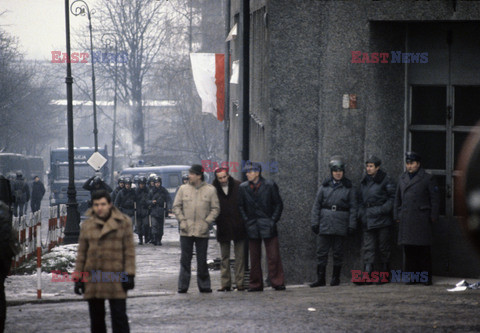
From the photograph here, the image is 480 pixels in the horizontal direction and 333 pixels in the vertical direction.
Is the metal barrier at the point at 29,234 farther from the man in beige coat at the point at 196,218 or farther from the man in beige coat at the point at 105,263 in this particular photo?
the man in beige coat at the point at 105,263

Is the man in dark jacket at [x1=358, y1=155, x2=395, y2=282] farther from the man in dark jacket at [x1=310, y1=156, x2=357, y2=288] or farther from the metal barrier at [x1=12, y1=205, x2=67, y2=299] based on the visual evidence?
the metal barrier at [x1=12, y1=205, x2=67, y2=299]

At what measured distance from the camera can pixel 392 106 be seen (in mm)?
11359

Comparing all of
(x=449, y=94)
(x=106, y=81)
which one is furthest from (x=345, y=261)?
(x=106, y=81)

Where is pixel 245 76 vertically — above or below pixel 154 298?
above

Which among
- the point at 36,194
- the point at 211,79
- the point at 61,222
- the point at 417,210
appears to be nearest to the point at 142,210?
the point at 61,222

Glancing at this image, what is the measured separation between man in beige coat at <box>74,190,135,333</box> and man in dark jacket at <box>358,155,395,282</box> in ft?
16.5

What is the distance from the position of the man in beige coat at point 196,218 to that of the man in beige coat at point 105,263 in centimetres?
430

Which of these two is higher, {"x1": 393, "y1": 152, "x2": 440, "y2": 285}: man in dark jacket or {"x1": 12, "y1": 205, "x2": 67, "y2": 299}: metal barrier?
{"x1": 393, "y1": 152, "x2": 440, "y2": 285}: man in dark jacket

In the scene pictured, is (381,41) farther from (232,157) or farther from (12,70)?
(12,70)

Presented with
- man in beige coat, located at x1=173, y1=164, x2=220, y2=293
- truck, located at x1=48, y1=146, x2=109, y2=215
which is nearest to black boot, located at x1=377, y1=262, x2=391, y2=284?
man in beige coat, located at x1=173, y1=164, x2=220, y2=293

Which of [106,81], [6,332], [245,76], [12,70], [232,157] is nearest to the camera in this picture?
[6,332]

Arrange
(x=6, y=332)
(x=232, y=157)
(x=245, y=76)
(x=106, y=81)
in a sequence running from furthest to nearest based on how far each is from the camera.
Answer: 1. (x=106, y=81)
2. (x=232, y=157)
3. (x=245, y=76)
4. (x=6, y=332)

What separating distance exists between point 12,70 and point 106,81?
9186mm

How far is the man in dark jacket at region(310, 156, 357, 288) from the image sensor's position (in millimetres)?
10922
